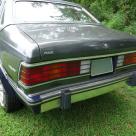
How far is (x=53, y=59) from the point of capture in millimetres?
2443

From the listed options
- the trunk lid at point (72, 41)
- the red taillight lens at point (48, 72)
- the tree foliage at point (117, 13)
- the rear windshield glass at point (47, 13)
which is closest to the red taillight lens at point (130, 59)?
the trunk lid at point (72, 41)

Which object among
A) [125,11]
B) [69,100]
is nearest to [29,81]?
[69,100]

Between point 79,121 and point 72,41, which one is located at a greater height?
point 72,41

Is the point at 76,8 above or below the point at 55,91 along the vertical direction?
above

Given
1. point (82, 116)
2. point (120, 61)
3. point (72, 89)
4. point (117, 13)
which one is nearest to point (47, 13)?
point (120, 61)

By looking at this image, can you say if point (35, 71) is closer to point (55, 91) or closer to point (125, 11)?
point (55, 91)

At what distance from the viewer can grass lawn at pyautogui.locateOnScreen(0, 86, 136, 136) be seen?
3090mm

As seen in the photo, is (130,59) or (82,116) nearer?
(130,59)

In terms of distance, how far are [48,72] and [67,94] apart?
0.30 m

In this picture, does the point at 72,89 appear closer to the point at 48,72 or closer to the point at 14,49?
the point at 48,72

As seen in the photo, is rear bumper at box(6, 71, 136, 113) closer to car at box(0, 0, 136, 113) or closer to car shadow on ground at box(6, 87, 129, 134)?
car at box(0, 0, 136, 113)

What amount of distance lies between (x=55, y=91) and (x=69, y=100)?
0.18 metres

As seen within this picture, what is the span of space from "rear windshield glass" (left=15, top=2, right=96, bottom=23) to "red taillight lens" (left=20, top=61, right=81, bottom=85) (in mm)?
939

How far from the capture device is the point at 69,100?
2.59 metres
